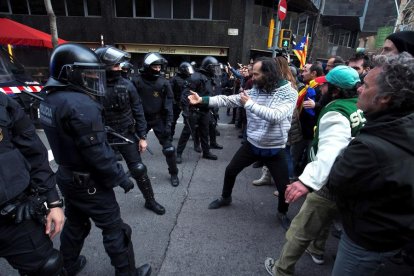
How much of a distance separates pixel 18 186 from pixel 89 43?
1785 centimetres

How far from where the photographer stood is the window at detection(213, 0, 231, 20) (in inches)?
638

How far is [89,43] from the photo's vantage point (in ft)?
56.2

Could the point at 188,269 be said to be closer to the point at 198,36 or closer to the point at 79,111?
the point at 79,111

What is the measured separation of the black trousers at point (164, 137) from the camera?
4.26 m

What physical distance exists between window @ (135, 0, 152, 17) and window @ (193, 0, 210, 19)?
2686mm

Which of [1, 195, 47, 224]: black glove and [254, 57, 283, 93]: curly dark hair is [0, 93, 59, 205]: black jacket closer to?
[1, 195, 47, 224]: black glove

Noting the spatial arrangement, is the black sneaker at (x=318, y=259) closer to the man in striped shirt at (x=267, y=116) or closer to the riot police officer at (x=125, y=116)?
the man in striped shirt at (x=267, y=116)

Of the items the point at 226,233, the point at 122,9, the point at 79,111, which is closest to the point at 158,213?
the point at 226,233

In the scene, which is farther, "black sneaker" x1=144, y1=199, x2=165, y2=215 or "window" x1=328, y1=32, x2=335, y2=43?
"window" x1=328, y1=32, x2=335, y2=43

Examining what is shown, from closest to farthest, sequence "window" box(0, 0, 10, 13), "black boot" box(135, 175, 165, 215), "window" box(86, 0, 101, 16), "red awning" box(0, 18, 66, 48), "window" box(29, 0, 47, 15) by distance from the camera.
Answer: "black boot" box(135, 175, 165, 215)
"red awning" box(0, 18, 66, 48)
"window" box(86, 0, 101, 16)
"window" box(29, 0, 47, 15)
"window" box(0, 0, 10, 13)

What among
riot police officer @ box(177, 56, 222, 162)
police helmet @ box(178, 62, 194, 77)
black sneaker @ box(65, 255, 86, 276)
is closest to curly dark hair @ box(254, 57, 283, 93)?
black sneaker @ box(65, 255, 86, 276)

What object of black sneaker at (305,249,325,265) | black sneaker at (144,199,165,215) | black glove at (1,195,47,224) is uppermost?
black glove at (1,195,47,224)

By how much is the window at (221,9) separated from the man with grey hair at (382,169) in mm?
16395

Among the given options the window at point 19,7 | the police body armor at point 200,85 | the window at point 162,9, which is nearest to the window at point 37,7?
the window at point 19,7
